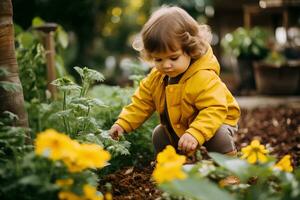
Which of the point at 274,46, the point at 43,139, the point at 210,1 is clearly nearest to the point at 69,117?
the point at 43,139

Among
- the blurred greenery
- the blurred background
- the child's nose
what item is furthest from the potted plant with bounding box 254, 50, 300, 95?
the child's nose

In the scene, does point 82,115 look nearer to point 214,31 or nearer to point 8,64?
point 8,64

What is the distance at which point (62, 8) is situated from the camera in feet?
30.5

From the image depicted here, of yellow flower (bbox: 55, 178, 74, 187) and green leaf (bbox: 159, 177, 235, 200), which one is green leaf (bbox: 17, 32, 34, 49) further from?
green leaf (bbox: 159, 177, 235, 200)

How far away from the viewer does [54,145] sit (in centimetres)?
145

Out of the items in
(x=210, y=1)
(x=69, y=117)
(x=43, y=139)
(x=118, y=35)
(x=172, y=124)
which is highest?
(x=43, y=139)

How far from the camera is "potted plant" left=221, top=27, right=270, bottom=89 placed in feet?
24.9

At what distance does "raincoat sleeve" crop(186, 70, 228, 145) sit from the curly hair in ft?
0.52

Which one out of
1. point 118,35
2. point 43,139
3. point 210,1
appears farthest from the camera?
point 118,35

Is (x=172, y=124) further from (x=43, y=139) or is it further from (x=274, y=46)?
(x=274, y=46)

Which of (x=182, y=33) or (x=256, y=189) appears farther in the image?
(x=182, y=33)

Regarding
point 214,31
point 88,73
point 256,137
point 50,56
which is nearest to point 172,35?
point 88,73

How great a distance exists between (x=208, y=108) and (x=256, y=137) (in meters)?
2.00

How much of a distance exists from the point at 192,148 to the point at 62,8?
744 centimetres
